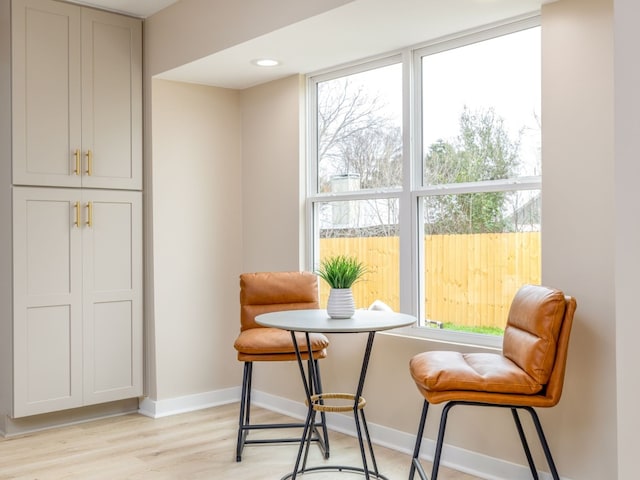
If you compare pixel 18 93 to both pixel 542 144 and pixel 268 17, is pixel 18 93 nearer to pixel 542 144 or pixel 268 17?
pixel 268 17

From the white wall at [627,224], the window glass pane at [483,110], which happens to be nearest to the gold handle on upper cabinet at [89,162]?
the window glass pane at [483,110]

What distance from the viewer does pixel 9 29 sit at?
3.71 meters

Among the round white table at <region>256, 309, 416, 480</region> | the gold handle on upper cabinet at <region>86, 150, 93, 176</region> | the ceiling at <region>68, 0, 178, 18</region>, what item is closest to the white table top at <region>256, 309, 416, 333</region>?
the round white table at <region>256, 309, 416, 480</region>

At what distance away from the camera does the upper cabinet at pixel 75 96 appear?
373 cm

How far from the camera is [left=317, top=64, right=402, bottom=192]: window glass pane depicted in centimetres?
369

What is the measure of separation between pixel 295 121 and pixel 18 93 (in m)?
1.62

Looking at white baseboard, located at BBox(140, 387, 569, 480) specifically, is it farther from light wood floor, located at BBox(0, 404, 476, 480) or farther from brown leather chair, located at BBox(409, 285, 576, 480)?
brown leather chair, located at BBox(409, 285, 576, 480)

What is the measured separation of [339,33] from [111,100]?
1600 mm

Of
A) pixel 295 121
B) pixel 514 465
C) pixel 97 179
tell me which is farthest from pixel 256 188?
pixel 514 465

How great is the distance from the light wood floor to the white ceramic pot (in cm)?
77

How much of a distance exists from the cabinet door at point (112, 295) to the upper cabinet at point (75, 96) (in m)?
0.16

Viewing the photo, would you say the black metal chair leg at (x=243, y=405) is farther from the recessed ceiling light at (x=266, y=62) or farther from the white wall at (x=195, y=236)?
the recessed ceiling light at (x=266, y=62)

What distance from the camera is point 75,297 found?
3.91 m

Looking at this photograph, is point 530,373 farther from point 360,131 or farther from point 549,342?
point 360,131
